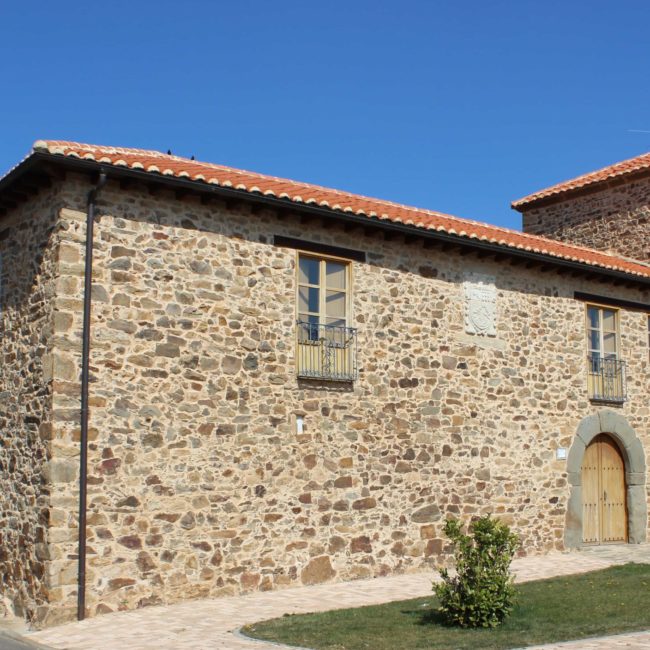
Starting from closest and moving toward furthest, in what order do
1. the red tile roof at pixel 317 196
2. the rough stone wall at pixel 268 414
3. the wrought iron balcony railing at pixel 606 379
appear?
the rough stone wall at pixel 268 414 → the red tile roof at pixel 317 196 → the wrought iron balcony railing at pixel 606 379

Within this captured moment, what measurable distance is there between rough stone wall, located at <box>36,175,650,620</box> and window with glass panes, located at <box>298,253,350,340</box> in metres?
0.26

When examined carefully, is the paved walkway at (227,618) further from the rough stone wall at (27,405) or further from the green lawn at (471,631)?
the rough stone wall at (27,405)

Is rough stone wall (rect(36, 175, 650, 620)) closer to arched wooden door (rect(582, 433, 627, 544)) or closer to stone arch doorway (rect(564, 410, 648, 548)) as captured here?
stone arch doorway (rect(564, 410, 648, 548))

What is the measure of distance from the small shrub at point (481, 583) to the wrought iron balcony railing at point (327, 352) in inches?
141

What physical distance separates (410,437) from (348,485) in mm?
1316

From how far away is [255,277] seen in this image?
11.3 meters

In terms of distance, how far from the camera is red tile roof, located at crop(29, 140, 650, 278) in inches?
406

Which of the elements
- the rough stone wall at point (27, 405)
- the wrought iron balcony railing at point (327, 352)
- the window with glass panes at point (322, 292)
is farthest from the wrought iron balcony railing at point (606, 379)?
the rough stone wall at point (27, 405)

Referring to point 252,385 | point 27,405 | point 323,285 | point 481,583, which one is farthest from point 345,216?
point 481,583

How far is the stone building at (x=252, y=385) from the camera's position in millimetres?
9852

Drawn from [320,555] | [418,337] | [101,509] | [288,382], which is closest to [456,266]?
[418,337]

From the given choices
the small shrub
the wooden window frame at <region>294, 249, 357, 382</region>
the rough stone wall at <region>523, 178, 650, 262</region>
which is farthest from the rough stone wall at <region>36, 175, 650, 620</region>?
the rough stone wall at <region>523, 178, 650, 262</region>

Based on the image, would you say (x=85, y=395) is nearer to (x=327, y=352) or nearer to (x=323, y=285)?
(x=327, y=352)

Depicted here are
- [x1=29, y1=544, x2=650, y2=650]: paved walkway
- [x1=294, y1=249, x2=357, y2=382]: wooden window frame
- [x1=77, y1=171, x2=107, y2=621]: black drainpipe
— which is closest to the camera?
[x1=29, y1=544, x2=650, y2=650]: paved walkway
